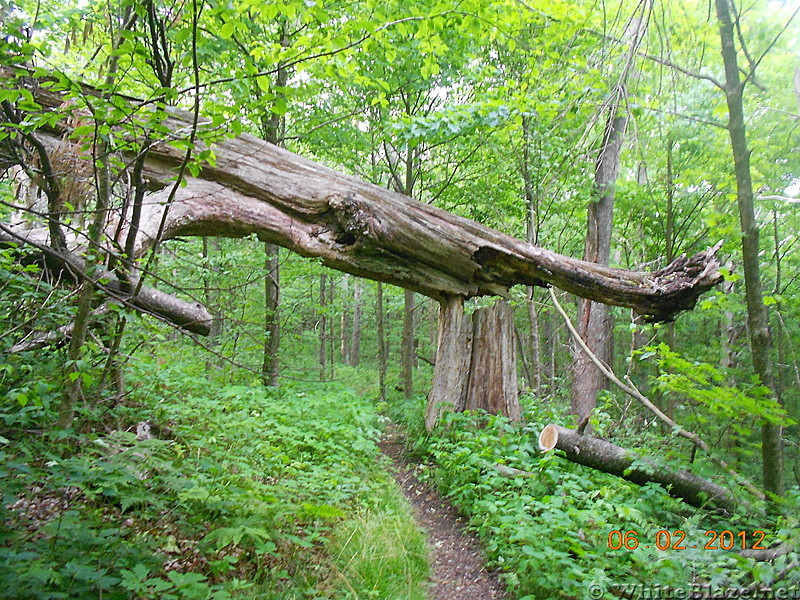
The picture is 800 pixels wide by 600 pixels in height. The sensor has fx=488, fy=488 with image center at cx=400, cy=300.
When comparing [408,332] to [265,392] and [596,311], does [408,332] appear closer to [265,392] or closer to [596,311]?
[596,311]

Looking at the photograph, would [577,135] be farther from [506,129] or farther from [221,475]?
[221,475]

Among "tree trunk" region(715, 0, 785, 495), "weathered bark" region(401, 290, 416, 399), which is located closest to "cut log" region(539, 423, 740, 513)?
"tree trunk" region(715, 0, 785, 495)

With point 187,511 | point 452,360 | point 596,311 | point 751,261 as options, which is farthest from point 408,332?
point 187,511

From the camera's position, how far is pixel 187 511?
3.02 meters

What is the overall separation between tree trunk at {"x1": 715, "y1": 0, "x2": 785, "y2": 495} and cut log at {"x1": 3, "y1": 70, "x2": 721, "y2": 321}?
2411mm

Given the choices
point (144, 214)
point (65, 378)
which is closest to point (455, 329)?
point (144, 214)

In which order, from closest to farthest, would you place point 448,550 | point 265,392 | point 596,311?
point 448,550 < point 265,392 < point 596,311

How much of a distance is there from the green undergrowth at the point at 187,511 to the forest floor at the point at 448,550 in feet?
0.74

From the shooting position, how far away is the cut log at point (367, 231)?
535cm

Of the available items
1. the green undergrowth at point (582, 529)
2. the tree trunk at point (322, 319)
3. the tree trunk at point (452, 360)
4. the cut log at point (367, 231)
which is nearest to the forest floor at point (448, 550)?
the green undergrowth at point (582, 529)

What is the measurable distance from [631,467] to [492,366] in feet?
9.47

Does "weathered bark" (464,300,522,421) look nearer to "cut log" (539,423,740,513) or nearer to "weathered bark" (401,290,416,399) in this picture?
"cut log" (539,423,740,513)

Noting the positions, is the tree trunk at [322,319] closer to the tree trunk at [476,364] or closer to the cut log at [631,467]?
the tree trunk at [476,364]

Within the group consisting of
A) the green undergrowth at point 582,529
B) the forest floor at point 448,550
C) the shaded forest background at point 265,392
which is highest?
the shaded forest background at point 265,392
